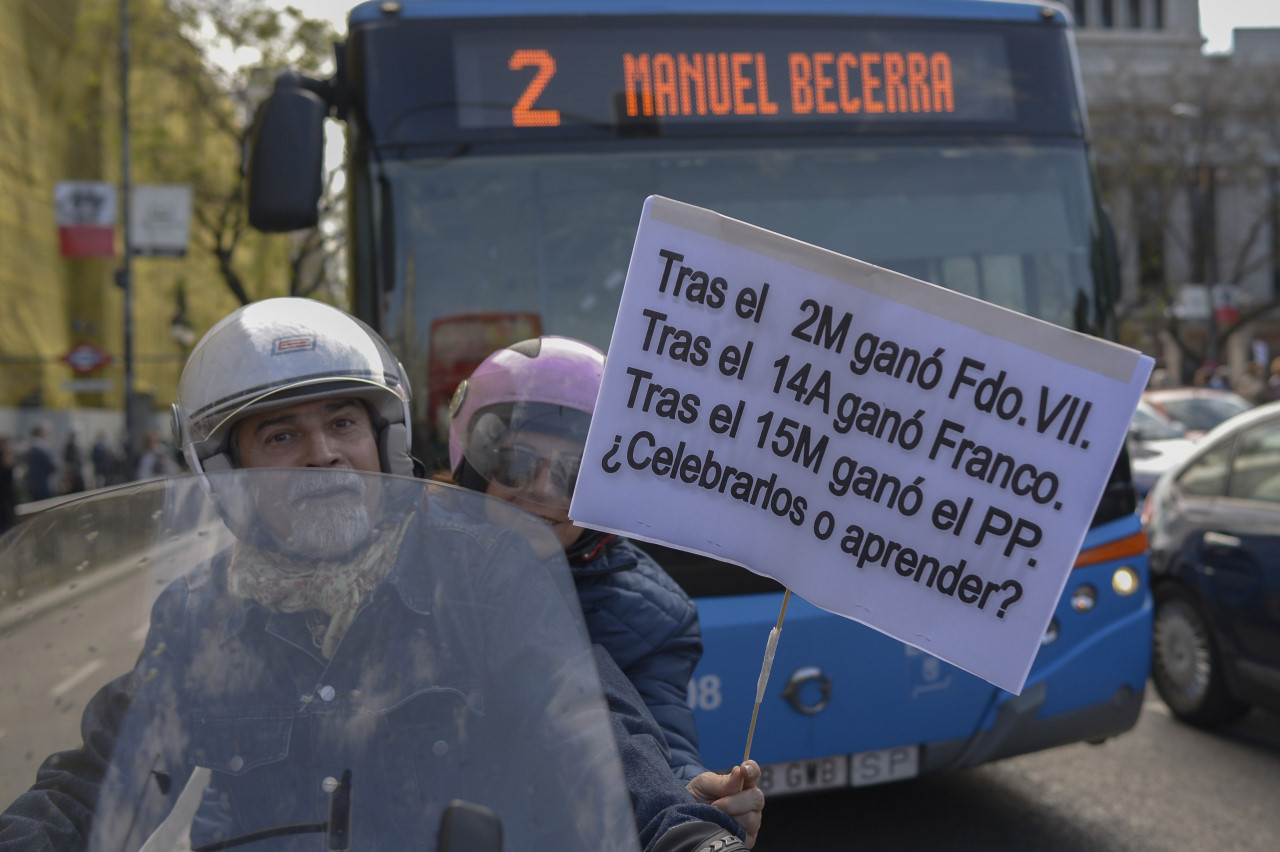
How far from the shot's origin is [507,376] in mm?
2352

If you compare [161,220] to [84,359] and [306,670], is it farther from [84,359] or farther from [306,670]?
[306,670]

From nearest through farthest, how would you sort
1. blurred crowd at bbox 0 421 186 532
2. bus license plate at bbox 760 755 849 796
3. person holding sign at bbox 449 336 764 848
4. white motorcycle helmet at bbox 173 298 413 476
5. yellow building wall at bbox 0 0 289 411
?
white motorcycle helmet at bbox 173 298 413 476 < person holding sign at bbox 449 336 764 848 < bus license plate at bbox 760 755 849 796 < blurred crowd at bbox 0 421 186 532 < yellow building wall at bbox 0 0 289 411

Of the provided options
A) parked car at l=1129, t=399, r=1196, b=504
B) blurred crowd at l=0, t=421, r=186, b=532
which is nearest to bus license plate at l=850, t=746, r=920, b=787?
parked car at l=1129, t=399, r=1196, b=504

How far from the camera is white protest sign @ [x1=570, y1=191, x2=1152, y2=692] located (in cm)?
174

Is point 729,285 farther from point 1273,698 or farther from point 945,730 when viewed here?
point 1273,698

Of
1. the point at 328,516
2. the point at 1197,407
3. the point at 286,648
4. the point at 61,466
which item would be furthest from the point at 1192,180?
the point at 286,648

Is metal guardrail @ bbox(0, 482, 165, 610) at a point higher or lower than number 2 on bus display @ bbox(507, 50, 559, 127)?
lower

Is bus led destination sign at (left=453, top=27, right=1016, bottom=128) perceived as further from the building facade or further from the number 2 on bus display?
the building facade

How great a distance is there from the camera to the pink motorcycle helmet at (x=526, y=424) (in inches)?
89.3

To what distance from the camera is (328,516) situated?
4.98ft

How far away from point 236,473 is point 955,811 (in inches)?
161

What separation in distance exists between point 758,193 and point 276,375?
2.58 metres

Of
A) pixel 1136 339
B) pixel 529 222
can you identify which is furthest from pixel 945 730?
pixel 1136 339

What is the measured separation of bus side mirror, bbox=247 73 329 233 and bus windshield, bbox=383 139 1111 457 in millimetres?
270
